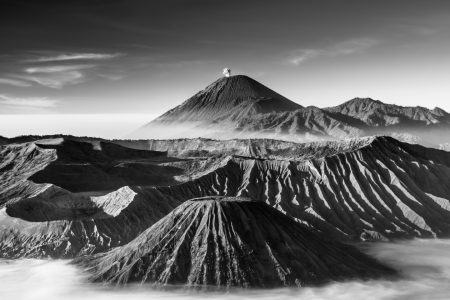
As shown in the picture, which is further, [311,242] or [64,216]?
[64,216]

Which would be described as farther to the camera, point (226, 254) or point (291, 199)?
point (291, 199)

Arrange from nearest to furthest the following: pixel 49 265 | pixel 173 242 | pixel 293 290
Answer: pixel 293 290
pixel 173 242
pixel 49 265

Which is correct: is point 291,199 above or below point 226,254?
above

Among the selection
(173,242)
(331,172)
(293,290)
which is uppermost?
(331,172)

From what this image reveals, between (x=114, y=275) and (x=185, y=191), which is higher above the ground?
(x=185, y=191)

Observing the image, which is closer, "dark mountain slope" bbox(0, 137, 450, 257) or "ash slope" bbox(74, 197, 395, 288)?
"ash slope" bbox(74, 197, 395, 288)

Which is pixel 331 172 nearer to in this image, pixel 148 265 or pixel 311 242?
pixel 311 242

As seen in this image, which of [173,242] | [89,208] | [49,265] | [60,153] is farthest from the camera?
[60,153]

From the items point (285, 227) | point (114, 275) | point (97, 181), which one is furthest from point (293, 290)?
point (97, 181)
